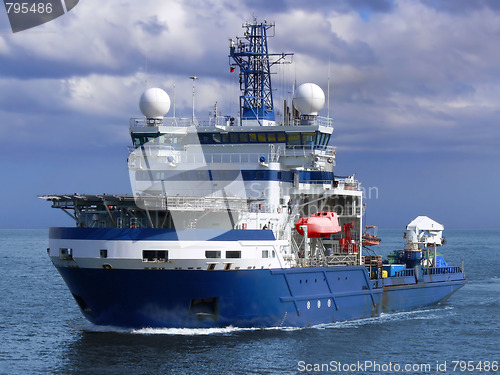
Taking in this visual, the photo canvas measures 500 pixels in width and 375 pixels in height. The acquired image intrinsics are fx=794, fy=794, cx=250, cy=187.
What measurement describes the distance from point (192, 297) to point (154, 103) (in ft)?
46.4

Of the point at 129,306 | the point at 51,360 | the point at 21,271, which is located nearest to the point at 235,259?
the point at 129,306

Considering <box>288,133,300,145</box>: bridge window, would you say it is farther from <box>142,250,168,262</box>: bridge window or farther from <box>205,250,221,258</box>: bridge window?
<box>142,250,168,262</box>: bridge window

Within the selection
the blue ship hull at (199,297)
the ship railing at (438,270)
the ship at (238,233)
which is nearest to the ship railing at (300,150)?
the ship at (238,233)

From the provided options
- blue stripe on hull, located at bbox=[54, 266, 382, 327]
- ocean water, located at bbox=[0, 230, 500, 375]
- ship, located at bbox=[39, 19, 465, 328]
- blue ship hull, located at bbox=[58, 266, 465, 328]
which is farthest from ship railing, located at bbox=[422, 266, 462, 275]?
blue stripe on hull, located at bbox=[54, 266, 382, 327]

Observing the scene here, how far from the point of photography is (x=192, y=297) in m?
33.8

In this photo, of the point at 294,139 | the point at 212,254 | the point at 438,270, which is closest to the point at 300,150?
the point at 294,139

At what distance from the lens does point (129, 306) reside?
34188 millimetres

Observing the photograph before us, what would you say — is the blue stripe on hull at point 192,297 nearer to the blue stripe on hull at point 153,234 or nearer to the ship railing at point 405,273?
the blue stripe on hull at point 153,234

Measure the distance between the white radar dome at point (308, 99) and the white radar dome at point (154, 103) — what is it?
Answer: 727cm

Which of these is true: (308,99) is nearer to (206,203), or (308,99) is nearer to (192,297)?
(206,203)

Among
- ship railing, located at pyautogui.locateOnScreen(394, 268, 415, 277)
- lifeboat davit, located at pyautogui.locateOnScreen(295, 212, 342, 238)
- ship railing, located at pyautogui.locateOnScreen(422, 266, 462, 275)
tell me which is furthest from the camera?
ship railing, located at pyautogui.locateOnScreen(422, 266, 462, 275)

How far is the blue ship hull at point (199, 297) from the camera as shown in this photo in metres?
33.5

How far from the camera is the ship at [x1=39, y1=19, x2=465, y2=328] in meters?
33.5

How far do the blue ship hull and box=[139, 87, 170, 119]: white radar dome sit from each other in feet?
39.4
